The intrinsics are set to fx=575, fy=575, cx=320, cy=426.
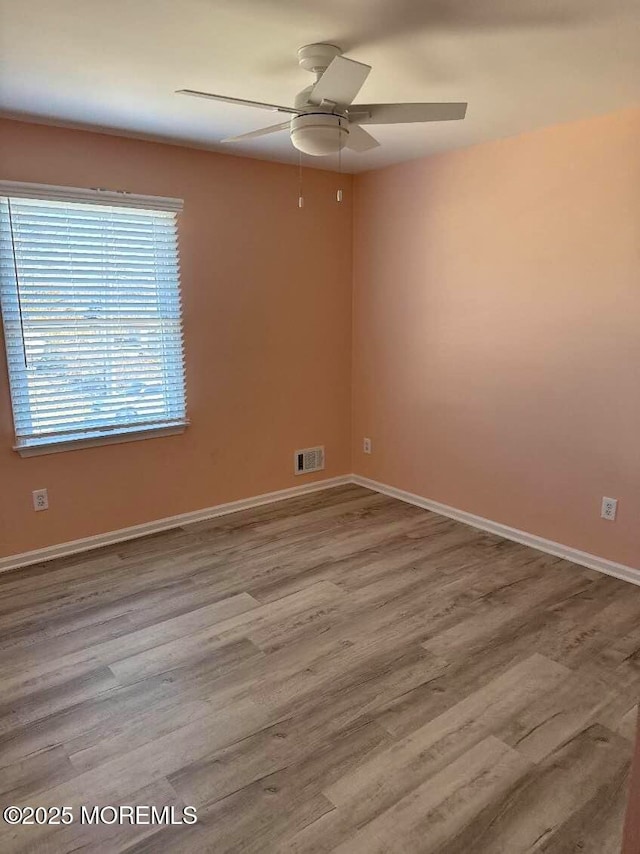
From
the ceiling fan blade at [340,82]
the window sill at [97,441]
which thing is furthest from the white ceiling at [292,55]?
the window sill at [97,441]

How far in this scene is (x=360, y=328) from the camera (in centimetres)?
440

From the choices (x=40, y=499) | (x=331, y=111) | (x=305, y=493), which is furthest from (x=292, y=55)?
(x=305, y=493)

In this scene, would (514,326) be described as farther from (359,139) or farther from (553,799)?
(553,799)

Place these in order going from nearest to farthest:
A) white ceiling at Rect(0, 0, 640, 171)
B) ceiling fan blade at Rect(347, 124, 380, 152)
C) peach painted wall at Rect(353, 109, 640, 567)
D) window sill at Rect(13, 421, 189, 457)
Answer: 1. white ceiling at Rect(0, 0, 640, 171)
2. ceiling fan blade at Rect(347, 124, 380, 152)
3. peach painted wall at Rect(353, 109, 640, 567)
4. window sill at Rect(13, 421, 189, 457)

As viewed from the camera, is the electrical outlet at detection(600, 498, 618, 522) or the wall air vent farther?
the wall air vent

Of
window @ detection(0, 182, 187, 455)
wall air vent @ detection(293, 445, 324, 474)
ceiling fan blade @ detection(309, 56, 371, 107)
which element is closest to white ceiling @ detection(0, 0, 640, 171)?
ceiling fan blade @ detection(309, 56, 371, 107)

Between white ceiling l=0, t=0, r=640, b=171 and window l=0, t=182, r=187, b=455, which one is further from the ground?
white ceiling l=0, t=0, r=640, b=171

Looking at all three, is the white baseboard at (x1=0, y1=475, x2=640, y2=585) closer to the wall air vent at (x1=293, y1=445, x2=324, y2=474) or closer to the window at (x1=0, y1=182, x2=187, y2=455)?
the wall air vent at (x1=293, y1=445, x2=324, y2=474)

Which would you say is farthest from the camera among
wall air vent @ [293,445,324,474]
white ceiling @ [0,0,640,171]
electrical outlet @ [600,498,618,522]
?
wall air vent @ [293,445,324,474]

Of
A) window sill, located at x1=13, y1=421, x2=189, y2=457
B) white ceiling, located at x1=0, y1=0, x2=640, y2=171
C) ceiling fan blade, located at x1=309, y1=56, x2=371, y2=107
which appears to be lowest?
window sill, located at x1=13, y1=421, x2=189, y2=457

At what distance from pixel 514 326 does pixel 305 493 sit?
1.96 metres

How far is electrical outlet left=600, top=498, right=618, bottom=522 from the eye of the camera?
3.04 meters

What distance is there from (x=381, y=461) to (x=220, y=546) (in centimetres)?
151

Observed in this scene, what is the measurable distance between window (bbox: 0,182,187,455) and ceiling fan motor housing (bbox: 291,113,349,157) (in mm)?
1600
